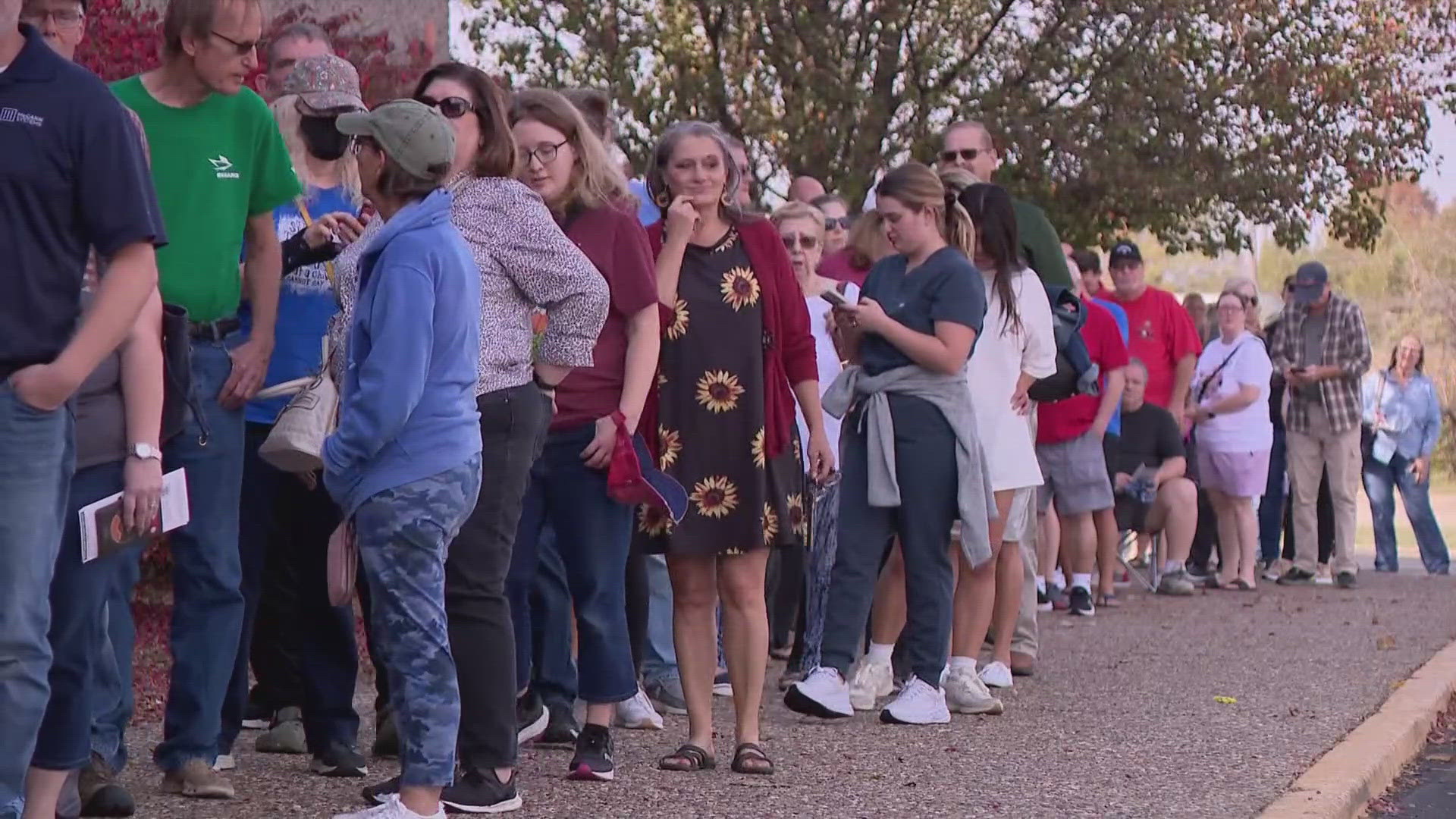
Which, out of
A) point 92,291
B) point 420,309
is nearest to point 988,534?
point 420,309

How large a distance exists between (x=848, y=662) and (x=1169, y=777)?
1521 mm

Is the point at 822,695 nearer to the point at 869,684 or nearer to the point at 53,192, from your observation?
the point at 869,684

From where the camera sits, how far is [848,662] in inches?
312

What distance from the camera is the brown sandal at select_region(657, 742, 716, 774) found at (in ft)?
21.5

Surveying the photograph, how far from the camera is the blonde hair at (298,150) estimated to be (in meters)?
6.36

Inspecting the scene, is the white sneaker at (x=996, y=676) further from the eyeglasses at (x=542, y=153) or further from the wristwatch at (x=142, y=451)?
the wristwatch at (x=142, y=451)

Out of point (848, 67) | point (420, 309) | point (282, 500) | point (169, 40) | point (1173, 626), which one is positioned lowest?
point (1173, 626)

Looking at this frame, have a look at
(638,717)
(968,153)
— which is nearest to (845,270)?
(968,153)

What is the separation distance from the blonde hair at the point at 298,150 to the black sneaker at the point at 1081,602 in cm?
699

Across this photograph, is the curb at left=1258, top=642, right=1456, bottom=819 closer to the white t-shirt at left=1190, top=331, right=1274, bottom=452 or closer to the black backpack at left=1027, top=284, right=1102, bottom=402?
the black backpack at left=1027, top=284, right=1102, bottom=402

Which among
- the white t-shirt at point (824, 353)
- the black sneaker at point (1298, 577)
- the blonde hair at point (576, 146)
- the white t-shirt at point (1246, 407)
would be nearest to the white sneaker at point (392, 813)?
the blonde hair at point (576, 146)

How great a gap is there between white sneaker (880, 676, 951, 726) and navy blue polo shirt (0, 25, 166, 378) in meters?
4.02

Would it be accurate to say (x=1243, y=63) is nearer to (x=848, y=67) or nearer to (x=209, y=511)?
(x=848, y=67)

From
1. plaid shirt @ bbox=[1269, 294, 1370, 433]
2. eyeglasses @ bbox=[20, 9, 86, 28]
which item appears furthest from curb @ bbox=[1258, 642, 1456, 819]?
plaid shirt @ bbox=[1269, 294, 1370, 433]
